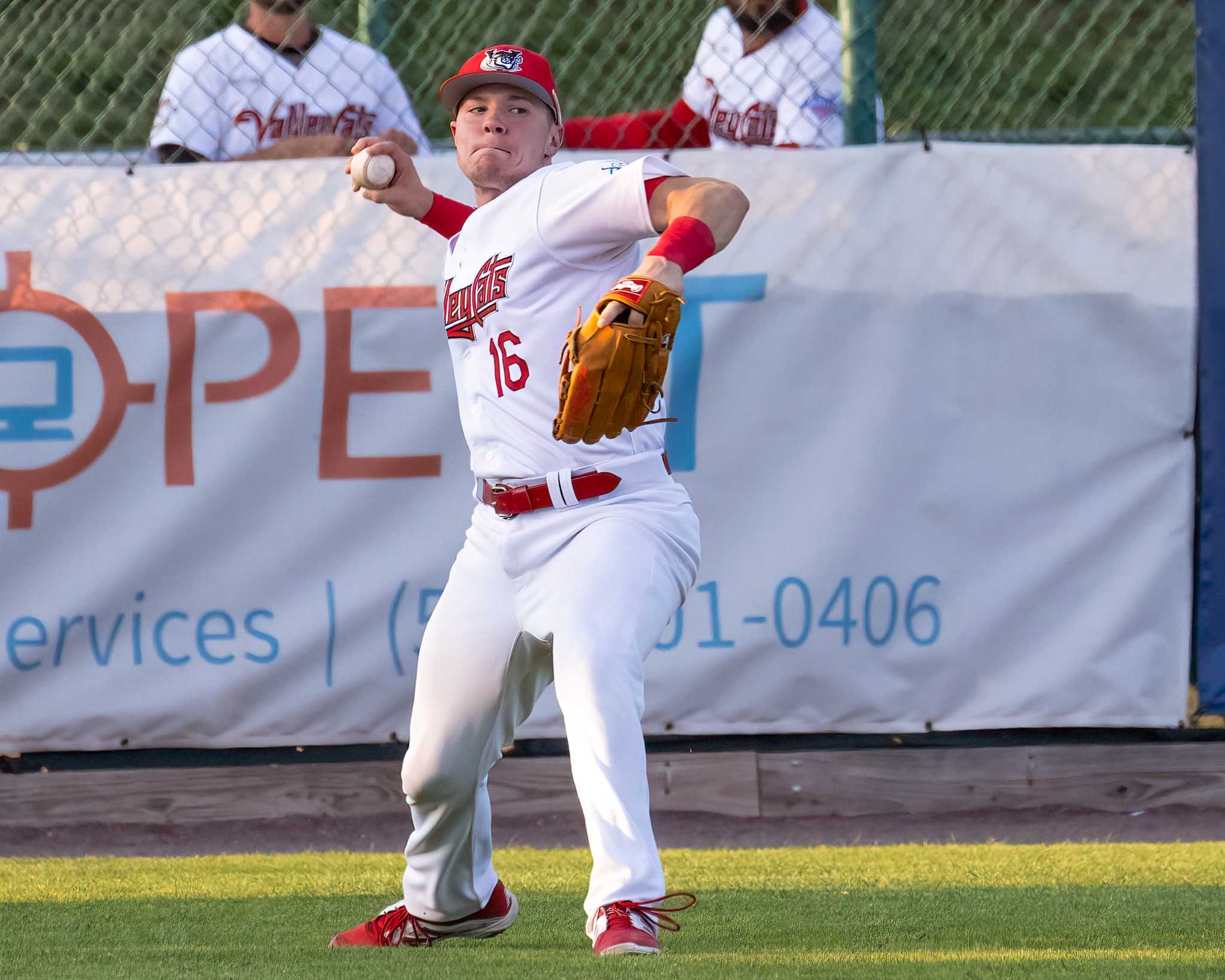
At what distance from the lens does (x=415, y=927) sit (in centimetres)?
290

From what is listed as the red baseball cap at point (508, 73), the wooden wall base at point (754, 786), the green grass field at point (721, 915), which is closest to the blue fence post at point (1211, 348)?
the wooden wall base at point (754, 786)

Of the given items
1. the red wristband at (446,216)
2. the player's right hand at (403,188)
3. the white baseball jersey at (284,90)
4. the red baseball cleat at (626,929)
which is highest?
the white baseball jersey at (284,90)

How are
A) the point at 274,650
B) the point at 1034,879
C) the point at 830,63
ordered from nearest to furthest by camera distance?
the point at 1034,879
the point at 274,650
the point at 830,63

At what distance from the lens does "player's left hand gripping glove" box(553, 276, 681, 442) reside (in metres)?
2.41

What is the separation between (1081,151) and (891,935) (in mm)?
2294

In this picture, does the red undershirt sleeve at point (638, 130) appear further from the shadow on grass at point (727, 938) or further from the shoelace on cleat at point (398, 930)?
the shoelace on cleat at point (398, 930)

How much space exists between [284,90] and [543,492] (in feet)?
7.63

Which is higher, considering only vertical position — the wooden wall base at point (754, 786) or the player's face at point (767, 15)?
the player's face at point (767, 15)

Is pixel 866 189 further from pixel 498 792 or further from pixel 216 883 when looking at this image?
pixel 216 883

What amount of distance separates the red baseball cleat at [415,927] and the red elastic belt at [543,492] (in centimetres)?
72

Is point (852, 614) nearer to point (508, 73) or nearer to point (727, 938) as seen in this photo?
point (727, 938)

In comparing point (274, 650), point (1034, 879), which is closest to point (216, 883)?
point (274, 650)

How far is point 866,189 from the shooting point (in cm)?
421

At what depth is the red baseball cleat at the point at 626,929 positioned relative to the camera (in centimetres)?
246
